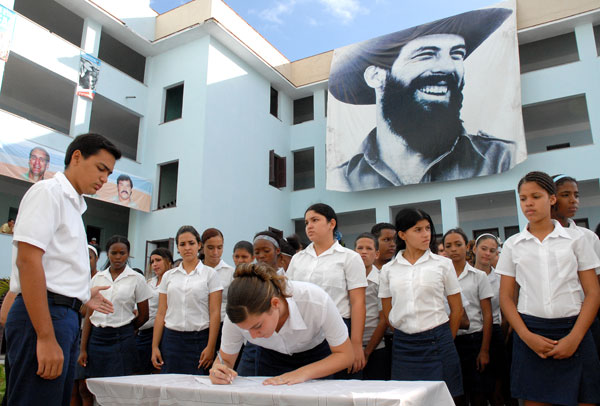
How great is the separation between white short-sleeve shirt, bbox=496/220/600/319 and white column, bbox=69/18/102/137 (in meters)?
10.2

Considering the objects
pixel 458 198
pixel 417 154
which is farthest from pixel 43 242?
pixel 458 198

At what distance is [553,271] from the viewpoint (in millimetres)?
2340

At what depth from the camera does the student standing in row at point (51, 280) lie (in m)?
1.78

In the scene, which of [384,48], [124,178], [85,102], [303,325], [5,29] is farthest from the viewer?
[384,48]

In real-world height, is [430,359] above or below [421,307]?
below

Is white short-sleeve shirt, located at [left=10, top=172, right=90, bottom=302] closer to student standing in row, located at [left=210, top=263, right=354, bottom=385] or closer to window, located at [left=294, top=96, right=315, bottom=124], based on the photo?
student standing in row, located at [left=210, top=263, right=354, bottom=385]

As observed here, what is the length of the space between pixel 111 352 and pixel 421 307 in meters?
2.47

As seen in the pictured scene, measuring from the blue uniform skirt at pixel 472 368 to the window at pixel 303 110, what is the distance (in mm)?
12859

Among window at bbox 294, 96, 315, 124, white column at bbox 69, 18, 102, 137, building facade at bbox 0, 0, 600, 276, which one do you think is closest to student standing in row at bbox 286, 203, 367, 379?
building facade at bbox 0, 0, 600, 276

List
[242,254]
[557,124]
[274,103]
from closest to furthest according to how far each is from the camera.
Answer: [242,254], [557,124], [274,103]

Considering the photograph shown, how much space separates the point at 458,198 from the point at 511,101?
274 centimetres

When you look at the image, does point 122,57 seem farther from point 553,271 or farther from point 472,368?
point 553,271

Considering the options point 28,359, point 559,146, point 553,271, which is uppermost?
point 559,146

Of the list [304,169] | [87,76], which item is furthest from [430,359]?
[304,169]
